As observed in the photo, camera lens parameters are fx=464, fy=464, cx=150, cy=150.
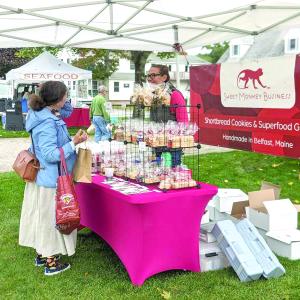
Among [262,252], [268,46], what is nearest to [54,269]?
[262,252]

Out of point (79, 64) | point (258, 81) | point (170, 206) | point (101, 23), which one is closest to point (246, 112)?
point (258, 81)

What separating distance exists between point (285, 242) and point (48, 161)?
97.1 inches

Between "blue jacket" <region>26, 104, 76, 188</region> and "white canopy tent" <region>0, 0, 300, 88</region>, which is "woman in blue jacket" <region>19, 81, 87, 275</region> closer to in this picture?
"blue jacket" <region>26, 104, 76, 188</region>

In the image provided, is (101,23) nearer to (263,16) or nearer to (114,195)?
(263,16)

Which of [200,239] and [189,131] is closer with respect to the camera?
[189,131]

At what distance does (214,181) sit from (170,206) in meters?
4.48

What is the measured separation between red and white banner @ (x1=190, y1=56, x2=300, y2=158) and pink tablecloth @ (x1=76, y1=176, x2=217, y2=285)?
9.98ft

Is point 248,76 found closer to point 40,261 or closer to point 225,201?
point 225,201

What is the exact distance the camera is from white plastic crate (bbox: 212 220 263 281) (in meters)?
4.11

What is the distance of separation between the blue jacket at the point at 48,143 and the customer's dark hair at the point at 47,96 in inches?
2.2

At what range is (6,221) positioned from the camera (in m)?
6.19

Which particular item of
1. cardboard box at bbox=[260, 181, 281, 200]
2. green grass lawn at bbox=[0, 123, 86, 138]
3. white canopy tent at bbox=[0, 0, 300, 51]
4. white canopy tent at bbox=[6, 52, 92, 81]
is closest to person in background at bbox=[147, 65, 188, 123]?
white canopy tent at bbox=[0, 0, 300, 51]

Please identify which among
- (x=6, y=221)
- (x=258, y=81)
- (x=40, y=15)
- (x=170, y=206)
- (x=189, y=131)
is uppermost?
(x=40, y=15)

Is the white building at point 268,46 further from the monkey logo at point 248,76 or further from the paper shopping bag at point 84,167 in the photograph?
the paper shopping bag at point 84,167
